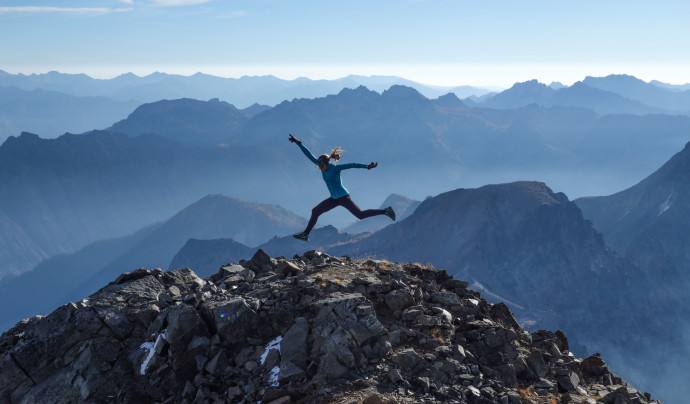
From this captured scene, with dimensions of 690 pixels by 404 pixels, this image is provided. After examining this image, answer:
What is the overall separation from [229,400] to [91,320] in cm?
550

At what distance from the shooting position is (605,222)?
19688cm

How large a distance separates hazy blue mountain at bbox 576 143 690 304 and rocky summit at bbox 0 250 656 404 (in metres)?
165

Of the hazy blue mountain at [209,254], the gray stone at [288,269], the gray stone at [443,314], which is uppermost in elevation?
the gray stone at [288,269]

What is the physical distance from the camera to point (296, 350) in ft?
43.2

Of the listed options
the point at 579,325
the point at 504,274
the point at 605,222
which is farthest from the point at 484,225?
the point at 605,222

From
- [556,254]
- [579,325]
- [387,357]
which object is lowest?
[579,325]

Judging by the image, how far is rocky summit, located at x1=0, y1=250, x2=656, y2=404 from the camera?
12.5 metres

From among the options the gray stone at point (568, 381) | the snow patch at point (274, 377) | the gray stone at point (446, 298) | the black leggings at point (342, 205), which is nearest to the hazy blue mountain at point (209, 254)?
the black leggings at point (342, 205)

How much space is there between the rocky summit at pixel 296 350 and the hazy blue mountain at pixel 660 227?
542ft

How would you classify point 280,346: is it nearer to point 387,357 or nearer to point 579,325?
point 387,357

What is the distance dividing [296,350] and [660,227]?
626ft

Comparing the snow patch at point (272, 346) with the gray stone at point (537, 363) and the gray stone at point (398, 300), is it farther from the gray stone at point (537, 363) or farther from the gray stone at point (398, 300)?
the gray stone at point (537, 363)

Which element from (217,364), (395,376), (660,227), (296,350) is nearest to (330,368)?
(296,350)

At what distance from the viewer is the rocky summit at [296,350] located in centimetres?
1247
